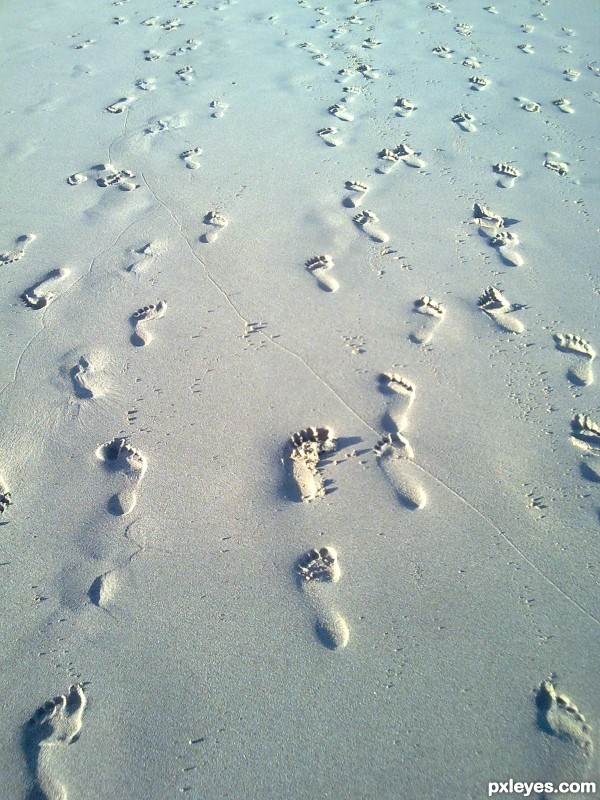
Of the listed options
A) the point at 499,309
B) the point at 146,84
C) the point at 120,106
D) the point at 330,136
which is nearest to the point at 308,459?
the point at 499,309

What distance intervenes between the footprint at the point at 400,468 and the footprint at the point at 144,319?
3.82 feet

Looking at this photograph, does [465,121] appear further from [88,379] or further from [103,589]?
[103,589]

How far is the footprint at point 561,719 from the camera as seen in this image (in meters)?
1.43

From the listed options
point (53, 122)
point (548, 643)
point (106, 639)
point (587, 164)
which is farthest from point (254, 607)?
point (53, 122)

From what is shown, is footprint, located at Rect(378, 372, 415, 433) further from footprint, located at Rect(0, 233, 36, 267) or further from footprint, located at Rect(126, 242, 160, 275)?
footprint, located at Rect(0, 233, 36, 267)

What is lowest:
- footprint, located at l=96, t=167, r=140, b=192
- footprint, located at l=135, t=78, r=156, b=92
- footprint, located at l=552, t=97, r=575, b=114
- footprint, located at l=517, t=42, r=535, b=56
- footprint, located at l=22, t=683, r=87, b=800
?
footprint, located at l=22, t=683, r=87, b=800

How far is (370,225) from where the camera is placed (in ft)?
9.91

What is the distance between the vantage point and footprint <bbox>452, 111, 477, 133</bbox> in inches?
148

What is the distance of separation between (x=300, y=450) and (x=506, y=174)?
2.41m

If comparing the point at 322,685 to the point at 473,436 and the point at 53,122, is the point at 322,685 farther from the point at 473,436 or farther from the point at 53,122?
the point at 53,122

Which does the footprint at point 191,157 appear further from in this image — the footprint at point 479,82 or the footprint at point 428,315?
the footprint at point 479,82

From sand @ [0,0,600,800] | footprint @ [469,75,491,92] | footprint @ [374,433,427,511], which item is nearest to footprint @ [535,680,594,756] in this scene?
sand @ [0,0,600,800]

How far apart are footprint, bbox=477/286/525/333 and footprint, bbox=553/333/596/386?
6.9 inches

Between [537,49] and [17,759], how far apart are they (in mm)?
5838
